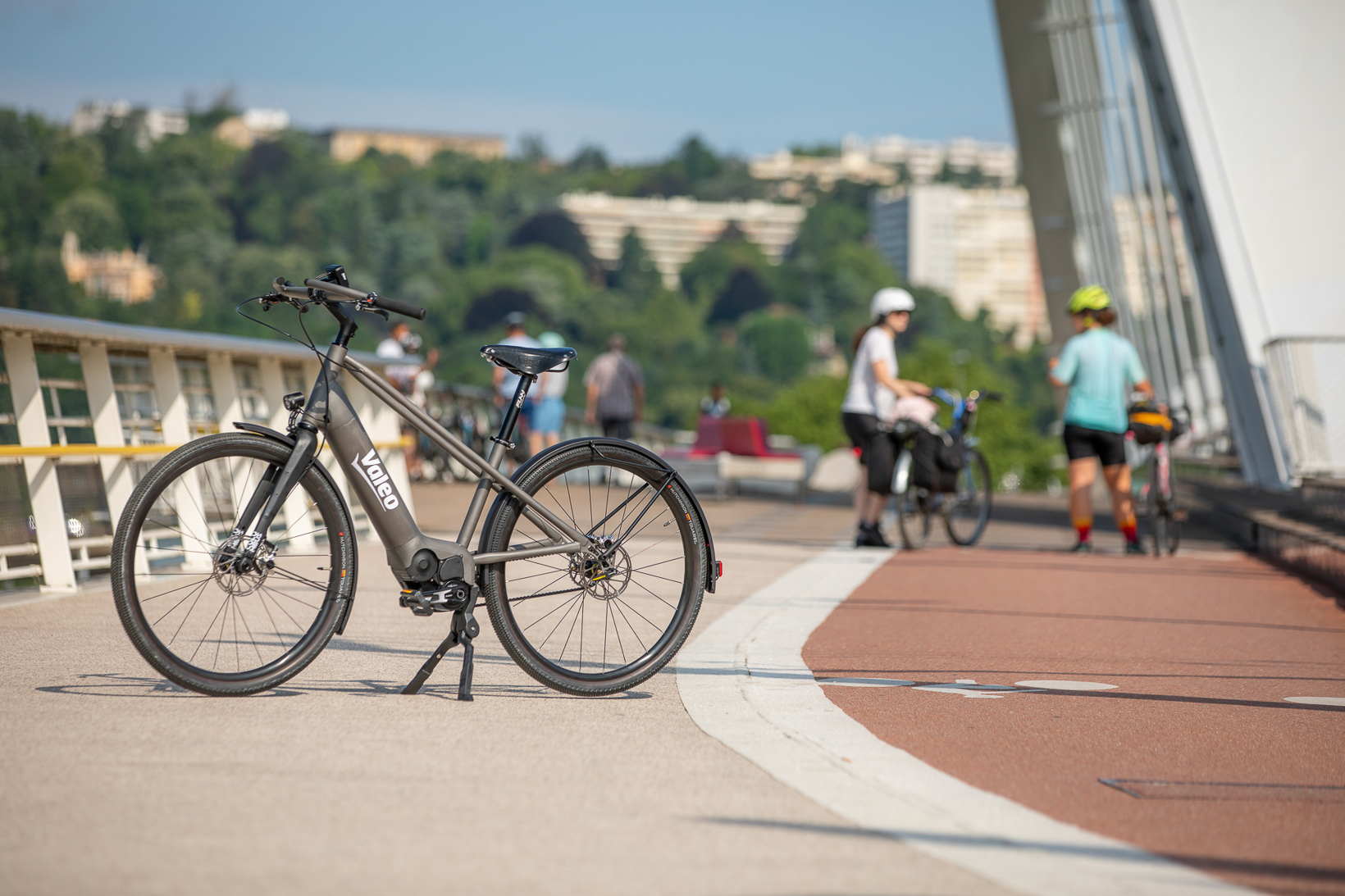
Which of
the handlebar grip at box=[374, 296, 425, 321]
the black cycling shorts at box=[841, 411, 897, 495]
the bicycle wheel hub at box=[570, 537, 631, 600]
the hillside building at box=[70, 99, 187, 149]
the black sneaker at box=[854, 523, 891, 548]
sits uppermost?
the hillside building at box=[70, 99, 187, 149]

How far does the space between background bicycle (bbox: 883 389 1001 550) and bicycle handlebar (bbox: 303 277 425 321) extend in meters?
5.99

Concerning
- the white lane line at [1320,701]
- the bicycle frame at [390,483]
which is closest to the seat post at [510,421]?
the bicycle frame at [390,483]

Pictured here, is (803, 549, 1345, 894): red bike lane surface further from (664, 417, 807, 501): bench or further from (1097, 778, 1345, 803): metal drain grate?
(664, 417, 807, 501): bench

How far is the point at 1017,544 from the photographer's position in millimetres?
11188

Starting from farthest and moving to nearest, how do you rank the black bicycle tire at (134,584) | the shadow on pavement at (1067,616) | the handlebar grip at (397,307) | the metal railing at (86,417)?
the shadow on pavement at (1067,616) < the metal railing at (86,417) < the handlebar grip at (397,307) < the black bicycle tire at (134,584)

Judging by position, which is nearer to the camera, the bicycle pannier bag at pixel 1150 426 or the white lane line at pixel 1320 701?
the white lane line at pixel 1320 701

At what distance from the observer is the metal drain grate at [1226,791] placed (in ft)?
11.2

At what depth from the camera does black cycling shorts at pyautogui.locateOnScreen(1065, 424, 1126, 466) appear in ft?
33.5

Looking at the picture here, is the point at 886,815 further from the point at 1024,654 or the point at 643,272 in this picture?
the point at 643,272

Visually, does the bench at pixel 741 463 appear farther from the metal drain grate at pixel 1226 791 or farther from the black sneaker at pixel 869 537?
the metal drain grate at pixel 1226 791

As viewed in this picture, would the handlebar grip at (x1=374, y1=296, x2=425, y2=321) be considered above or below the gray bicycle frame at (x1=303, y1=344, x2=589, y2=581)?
above

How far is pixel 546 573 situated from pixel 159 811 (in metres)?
1.75

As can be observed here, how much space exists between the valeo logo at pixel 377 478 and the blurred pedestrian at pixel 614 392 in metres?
11.2

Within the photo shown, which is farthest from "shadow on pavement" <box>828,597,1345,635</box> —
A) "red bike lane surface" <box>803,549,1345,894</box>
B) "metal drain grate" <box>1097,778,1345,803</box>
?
"metal drain grate" <box>1097,778,1345,803</box>
